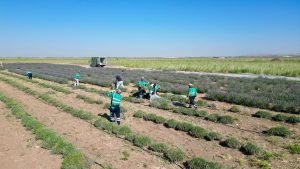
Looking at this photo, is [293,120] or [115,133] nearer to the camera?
[115,133]

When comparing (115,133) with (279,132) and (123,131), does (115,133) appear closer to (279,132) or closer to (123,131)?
(123,131)

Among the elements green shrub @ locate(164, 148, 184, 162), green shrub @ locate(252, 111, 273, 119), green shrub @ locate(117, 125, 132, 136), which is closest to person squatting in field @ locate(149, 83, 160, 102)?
green shrub @ locate(252, 111, 273, 119)

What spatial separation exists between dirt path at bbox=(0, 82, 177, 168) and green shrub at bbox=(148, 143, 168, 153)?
1.13ft

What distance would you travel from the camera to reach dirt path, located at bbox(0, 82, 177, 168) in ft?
25.4

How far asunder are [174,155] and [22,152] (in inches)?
190

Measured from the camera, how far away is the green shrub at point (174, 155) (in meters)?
7.77

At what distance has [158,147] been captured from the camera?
334 inches

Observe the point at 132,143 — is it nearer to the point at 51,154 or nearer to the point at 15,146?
the point at 51,154

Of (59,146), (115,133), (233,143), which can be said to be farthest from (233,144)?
(59,146)

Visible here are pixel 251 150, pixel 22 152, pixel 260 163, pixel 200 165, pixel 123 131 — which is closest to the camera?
pixel 200 165

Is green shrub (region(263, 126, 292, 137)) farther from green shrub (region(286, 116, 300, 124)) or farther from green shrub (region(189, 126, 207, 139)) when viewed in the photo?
green shrub (region(189, 126, 207, 139))

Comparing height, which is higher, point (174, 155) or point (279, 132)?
point (279, 132)

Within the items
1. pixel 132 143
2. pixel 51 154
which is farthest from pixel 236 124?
pixel 51 154

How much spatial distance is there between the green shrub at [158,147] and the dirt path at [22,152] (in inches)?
109
